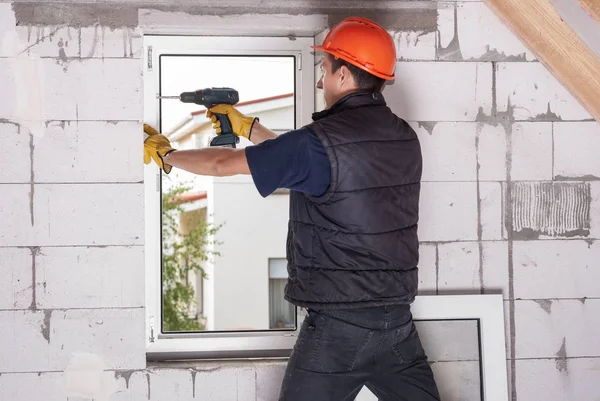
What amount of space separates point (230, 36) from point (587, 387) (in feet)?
6.58

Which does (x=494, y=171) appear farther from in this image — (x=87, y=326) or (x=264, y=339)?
(x=87, y=326)

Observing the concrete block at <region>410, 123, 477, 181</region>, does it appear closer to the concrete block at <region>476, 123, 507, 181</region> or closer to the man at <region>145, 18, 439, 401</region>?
the concrete block at <region>476, 123, 507, 181</region>

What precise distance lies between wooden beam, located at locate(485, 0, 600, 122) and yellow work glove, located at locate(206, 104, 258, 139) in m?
1.07

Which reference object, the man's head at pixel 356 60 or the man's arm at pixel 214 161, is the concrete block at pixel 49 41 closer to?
the man's arm at pixel 214 161

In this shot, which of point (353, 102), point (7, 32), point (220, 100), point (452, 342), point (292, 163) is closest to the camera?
point (292, 163)

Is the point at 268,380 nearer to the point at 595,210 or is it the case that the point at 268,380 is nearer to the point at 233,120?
the point at 233,120

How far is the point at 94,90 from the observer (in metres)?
2.68

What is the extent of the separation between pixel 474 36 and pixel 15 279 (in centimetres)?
198

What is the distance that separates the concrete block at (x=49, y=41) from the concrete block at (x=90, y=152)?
0.84 ft

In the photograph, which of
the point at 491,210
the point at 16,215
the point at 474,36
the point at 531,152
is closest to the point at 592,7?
the point at 474,36

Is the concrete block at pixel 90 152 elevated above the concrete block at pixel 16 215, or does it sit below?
above

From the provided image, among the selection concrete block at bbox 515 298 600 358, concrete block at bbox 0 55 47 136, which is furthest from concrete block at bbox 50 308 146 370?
concrete block at bbox 515 298 600 358

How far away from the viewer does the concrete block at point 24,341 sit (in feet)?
8.70

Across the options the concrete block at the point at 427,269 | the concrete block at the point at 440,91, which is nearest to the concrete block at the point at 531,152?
the concrete block at the point at 440,91
